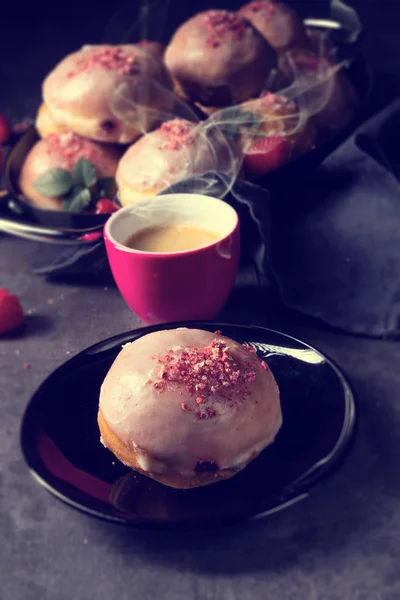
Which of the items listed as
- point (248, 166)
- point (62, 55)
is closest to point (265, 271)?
point (248, 166)

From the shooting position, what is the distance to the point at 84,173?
126 cm

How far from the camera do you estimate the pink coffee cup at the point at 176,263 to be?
3.26ft

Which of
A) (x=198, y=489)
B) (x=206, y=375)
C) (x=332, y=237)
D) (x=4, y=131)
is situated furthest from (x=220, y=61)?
(x=198, y=489)

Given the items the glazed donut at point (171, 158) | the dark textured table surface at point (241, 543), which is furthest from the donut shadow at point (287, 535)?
the glazed donut at point (171, 158)

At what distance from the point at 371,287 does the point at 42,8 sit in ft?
5.03

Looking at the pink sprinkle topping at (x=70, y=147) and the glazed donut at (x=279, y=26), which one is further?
the glazed donut at (x=279, y=26)

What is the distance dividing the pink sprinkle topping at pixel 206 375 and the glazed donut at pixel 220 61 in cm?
69

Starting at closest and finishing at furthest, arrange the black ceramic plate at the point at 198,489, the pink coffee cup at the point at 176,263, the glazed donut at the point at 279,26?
the black ceramic plate at the point at 198,489, the pink coffee cup at the point at 176,263, the glazed donut at the point at 279,26

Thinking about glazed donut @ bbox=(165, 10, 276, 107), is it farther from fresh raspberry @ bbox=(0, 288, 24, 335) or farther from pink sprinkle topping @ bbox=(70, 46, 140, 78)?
fresh raspberry @ bbox=(0, 288, 24, 335)

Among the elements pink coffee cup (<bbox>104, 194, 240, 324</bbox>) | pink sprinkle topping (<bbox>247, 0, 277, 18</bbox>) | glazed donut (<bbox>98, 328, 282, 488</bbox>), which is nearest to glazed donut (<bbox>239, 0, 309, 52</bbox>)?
pink sprinkle topping (<bbox>247, 0, 277, 18</bbox>)

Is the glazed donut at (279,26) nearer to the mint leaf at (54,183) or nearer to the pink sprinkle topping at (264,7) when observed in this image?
the pink sprinkle topping at (264,7)

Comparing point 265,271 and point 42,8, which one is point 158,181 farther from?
point 42,8

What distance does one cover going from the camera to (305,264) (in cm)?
116

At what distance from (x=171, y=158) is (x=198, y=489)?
1.88 ft
